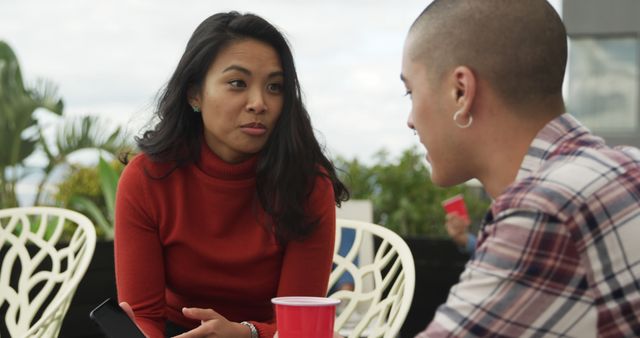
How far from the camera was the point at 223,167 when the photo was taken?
2.20m

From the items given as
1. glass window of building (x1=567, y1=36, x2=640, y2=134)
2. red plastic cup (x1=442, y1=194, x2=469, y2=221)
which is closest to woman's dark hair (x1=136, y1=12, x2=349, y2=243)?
red plastic cup (x1=442, y1=194, x2=469, y2=221)

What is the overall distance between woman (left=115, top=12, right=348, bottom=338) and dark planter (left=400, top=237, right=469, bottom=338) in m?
3.34

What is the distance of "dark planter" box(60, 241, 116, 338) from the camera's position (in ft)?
13.8

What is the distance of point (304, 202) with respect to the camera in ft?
7.12

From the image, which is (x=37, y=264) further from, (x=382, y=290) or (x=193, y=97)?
(x=382, y=290)

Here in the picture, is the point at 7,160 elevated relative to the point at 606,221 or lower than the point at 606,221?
lower

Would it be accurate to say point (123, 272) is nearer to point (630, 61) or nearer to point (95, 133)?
point (95, 133)

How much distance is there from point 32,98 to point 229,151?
4927mm

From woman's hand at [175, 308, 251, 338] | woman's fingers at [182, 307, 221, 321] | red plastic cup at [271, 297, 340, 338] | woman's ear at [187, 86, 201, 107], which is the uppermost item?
woman's ear at [187, 86, 201, 107]

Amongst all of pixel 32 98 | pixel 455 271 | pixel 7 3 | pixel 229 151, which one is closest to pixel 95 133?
pixel 32 98

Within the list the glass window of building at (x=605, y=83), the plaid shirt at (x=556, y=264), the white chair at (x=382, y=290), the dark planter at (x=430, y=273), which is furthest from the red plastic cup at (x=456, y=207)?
the glass window of building at (x=605, y=83)

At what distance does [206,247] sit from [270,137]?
1.00 feet

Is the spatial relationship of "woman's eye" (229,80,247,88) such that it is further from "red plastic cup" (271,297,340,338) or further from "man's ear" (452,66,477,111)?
"man's ear" (452,66,477,111)

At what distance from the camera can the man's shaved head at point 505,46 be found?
122cm
